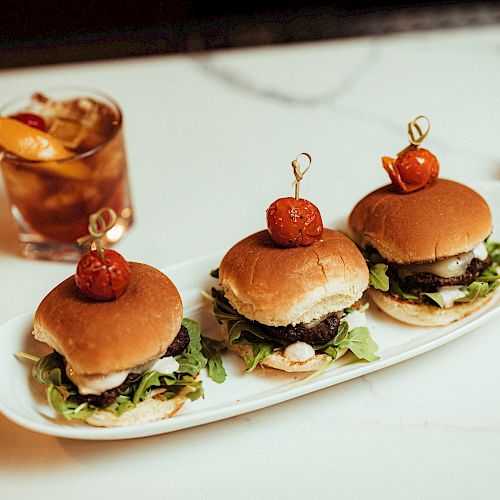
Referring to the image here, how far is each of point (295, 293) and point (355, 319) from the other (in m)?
0.30

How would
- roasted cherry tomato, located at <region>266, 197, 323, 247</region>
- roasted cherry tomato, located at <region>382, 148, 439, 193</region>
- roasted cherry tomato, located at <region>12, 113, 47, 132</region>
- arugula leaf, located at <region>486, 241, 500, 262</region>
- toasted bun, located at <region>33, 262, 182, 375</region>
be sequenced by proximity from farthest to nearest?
roasted cherry tomato, located at <region>12, 113, 47, 132</region>, arugula leaf, located at <region>486, 241, 500, 262</region>, roasted cherry tomato, located at <region>382, 148, 439, 193</region>, roasted cherry tomato, located at <region>266, 197, 323, 247</region>, toasted bun, located at <region>33, 262, 182, 375</region>

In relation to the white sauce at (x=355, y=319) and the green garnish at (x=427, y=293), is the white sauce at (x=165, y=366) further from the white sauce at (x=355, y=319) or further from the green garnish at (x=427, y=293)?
the green garnish at (x=427, y=293)

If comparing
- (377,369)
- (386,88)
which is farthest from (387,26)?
(377,369)

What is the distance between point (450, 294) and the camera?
7.83 ft

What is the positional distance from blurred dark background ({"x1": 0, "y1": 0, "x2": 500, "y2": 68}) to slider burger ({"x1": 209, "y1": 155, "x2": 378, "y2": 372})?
263 centimetres

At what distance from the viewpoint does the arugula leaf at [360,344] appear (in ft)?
7.26

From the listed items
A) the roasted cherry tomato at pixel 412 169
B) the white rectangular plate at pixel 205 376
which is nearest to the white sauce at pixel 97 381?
the white rectangular plate at pixel 205 376

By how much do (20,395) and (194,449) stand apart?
52 centimetres

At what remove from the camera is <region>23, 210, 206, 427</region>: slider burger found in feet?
6.45

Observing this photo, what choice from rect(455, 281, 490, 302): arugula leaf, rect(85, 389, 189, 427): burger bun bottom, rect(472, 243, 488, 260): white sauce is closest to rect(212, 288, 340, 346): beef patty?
rect(85, 389, 189, 427): burger bun bottom

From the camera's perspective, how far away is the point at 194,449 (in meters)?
2.11

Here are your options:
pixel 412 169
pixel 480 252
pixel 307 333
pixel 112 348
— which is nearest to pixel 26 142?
pixel 112 348

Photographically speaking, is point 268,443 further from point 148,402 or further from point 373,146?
point 373,146

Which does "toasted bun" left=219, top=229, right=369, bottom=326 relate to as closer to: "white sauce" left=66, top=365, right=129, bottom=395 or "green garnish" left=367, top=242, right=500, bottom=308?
"green garnish" left=367, top=242, right=500, bottom=308
